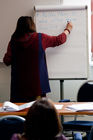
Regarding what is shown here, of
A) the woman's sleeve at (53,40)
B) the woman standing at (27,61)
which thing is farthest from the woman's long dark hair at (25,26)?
the woman's sleeve at (53,40)

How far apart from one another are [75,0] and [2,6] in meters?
1.11

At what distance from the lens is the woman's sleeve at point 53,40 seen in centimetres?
416

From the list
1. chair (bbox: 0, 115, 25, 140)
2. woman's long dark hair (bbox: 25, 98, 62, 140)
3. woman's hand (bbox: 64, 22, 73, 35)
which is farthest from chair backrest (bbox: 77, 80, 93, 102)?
woman's long dark hair (bbox: 25, 98, 62, 140)

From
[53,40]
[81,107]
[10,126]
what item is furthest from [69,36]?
[10,126]

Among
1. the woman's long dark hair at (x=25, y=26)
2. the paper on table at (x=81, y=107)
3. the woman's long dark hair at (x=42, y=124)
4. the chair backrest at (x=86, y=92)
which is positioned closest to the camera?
the woman's long dark hair at (x=42, y=124)

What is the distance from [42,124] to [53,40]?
2.50m

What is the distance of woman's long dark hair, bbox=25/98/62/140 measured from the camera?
6.19 feet

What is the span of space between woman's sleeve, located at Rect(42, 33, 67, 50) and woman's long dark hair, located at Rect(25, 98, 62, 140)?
7.55 feet

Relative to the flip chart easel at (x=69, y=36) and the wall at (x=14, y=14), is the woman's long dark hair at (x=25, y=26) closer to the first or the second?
the flip chart easel at (x=69, y=36)

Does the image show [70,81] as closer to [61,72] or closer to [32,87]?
[61,72]

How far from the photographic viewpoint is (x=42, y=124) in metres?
1.88

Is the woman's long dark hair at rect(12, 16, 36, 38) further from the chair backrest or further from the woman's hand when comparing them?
the chair backrest

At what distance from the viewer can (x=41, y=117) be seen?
1886 mm

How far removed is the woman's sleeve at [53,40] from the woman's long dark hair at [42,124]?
2301 mm
